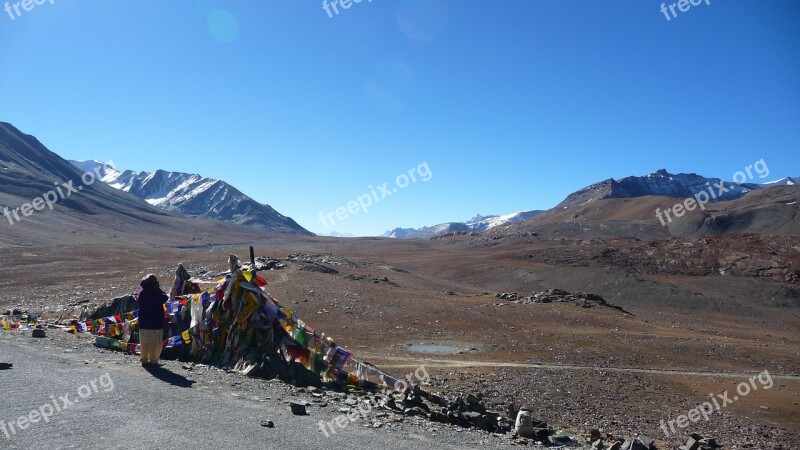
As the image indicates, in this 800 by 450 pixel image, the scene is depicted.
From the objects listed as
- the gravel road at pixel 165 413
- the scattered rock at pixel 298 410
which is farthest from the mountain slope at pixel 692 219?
the scattered rock at pixel 298 410

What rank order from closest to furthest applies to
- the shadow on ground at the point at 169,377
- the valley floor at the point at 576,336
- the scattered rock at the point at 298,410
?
the scattered rock at the point at 298,410
the shadow on ground at the point at 169,377
the valley floor at the point at 576,336

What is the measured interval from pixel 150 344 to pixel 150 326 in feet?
1.14

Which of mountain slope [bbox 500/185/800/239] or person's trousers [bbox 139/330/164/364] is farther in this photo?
mountain slope [bbox 500/185/800/239]

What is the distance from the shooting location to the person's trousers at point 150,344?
32.8 feet

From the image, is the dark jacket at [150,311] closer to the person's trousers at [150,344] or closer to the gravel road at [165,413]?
the person's trousers at [150,344]

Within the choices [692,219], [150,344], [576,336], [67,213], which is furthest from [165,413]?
[67,213]

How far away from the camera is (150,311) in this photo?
10109 mm

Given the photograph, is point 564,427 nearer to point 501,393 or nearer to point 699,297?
point 501,393

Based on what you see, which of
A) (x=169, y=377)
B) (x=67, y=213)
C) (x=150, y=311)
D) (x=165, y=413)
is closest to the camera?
(x=165, y=413)

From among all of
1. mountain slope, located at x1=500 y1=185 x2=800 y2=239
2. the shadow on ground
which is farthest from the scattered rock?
mountain slope, located at x1=500 y1=185 x2=800 y2=239

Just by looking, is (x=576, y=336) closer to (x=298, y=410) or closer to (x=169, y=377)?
(x=298, y=410)

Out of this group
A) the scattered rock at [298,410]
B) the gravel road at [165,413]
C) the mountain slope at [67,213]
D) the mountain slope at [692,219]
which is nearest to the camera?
the gravel road at [165,413]

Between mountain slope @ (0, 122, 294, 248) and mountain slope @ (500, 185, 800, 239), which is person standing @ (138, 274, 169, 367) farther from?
mountain slope @ (500, 185, 800, 239)

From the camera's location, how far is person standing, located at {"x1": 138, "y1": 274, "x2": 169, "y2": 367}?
10000 millimetres
